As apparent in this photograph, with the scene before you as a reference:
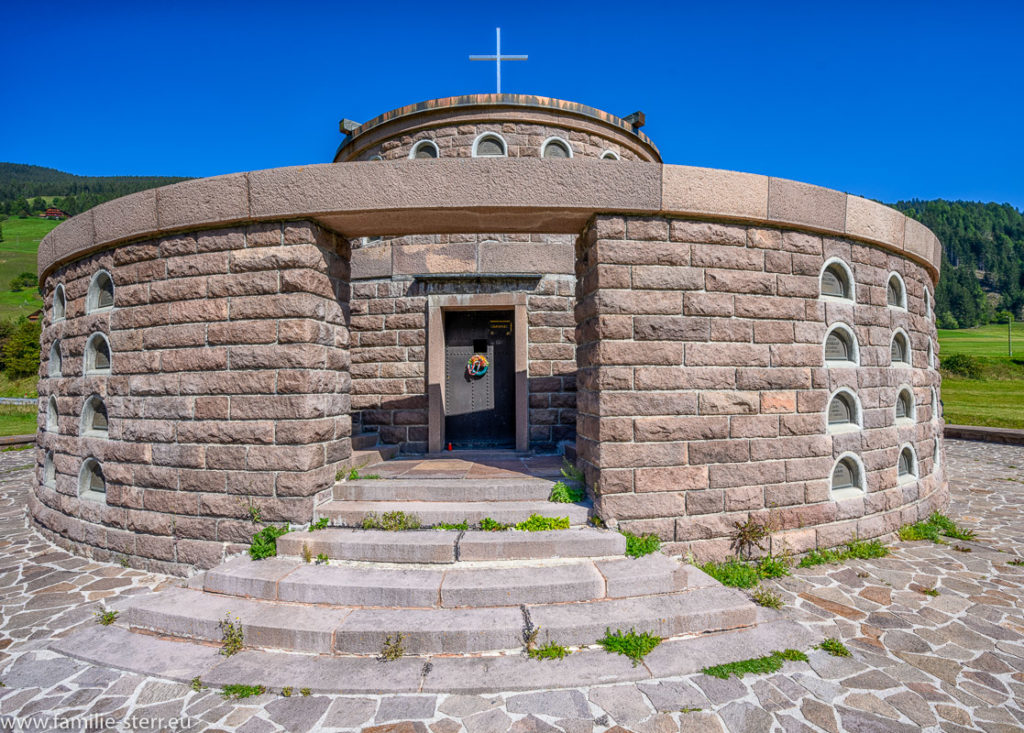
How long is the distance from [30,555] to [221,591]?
129 inches

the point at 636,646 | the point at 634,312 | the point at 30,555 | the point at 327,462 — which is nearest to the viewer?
the point at 636,646

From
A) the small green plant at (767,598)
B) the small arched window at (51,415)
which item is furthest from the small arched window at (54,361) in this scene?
the small green plant at (767,598)

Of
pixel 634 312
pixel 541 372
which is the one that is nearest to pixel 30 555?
pixel 541 372

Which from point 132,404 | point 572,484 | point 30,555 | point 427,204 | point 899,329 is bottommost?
point 30,555

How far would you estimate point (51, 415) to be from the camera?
598 cm

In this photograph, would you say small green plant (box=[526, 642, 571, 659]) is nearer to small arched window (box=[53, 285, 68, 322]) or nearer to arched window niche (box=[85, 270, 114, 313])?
arched window niche (box=[85, 270, 114, 313])

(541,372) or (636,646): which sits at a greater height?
(541,372)

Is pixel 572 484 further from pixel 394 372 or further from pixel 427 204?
pixel 394 372

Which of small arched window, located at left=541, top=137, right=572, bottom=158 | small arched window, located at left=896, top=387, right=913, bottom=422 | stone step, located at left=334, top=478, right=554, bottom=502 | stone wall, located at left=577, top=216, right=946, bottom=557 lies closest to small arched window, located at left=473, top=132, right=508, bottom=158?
small arched window, located at left=541, top=137, right=572, bottom=158

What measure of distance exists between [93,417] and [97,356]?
708 mm

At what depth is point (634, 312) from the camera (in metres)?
4.31

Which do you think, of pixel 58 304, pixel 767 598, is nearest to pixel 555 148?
pixel 767 598

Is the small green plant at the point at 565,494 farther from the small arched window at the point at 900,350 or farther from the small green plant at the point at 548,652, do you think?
the small arched window at the point at 900,350

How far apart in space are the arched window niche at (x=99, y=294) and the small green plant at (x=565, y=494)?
5.39 metres
